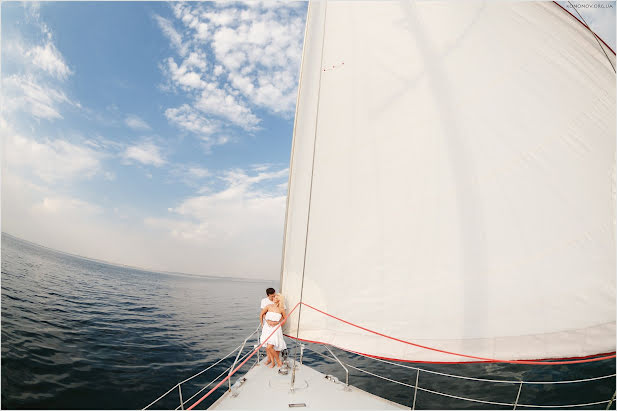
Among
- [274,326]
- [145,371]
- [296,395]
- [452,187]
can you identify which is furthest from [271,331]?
[145,371]

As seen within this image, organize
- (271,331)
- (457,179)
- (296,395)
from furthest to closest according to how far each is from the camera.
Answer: (271,331) → (296,395) → (457,179)

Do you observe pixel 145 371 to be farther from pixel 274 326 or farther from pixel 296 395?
pixel 296 395

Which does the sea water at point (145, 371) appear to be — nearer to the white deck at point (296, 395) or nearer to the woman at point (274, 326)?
the white deck at point (296, 395)

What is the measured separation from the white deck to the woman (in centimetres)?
35

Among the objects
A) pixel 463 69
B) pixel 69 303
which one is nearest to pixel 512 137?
pixel 463 69

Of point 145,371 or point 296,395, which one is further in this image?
point 145,371

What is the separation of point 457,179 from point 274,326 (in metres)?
3.50

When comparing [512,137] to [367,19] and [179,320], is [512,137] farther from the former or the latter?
[179,320]

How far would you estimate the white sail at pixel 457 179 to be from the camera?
288 cm

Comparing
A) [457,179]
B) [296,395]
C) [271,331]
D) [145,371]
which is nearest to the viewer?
[457,179]

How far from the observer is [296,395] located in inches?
137

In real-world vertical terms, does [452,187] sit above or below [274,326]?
above

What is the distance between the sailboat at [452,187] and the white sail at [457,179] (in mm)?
17

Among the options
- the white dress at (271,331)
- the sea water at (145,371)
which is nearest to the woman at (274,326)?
the white dress at (271,331)
